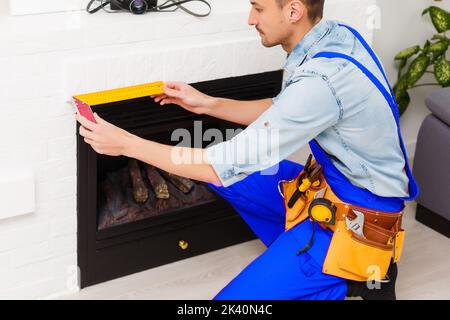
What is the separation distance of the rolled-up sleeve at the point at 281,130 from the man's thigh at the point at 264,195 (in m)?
0.48

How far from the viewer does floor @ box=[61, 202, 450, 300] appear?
8.67 feet

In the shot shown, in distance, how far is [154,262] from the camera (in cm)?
277

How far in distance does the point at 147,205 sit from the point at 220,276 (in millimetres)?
355

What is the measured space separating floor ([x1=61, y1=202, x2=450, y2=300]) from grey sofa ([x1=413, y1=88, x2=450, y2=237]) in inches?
4.5

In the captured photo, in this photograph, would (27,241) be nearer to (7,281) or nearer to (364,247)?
(7,281)

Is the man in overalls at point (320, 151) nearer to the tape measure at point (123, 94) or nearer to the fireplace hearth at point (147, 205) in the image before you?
the tape measure at point (123, 94)

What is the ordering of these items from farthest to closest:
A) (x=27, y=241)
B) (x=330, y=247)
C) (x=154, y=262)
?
(x=154, y=262)
(x=27, y=241)
(x=330, y=247)

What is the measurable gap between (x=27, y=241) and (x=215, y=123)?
82 cm

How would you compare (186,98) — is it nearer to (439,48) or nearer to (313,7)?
(313,7)

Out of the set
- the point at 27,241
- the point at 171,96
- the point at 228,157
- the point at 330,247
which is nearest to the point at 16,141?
the point at 27,241

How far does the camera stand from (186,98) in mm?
2455

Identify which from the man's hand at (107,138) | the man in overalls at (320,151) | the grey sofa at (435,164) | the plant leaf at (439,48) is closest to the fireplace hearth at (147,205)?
the man in overalls at (320,151)

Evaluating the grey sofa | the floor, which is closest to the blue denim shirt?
the floor

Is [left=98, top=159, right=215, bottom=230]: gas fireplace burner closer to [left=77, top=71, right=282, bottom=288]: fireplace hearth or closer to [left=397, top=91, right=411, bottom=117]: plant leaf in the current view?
[left=77, top=71, right=282, bottom=288]: fireplace hearth
